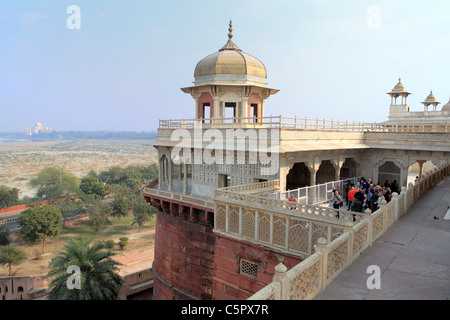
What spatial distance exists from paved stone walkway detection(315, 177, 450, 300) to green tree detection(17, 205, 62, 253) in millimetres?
34664

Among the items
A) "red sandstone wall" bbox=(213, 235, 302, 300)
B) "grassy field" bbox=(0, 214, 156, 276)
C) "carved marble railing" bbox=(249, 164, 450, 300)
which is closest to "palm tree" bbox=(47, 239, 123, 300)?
"red sandstone wall" bbox=(213, 235, 302, 300)

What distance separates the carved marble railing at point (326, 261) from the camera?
4.87 metres

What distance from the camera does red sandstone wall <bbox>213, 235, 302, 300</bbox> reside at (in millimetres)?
A: 10306

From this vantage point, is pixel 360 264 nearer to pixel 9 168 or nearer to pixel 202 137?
pixel 202 137

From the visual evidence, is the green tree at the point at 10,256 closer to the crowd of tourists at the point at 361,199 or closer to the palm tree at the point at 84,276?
the palm tree at the point at 84,276

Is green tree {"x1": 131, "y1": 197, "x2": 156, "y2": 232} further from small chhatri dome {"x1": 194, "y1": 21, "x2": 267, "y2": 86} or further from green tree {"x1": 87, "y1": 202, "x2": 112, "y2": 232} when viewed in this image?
small chhatri dome {"x1": 194, "y1": 21, "x2": 267, "y2": 86}

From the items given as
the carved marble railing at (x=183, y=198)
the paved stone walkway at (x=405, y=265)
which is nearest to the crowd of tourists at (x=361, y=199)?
the paved stone walkway at (x=405, y=265)

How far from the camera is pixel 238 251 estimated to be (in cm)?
→ 1116

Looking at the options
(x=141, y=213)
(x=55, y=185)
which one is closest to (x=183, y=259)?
(x=141, y=213)

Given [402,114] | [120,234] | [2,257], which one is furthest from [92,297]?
[402,114]

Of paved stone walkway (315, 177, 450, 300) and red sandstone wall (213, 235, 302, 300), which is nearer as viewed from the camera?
paved stone walkway (315, 177, 450, 300)

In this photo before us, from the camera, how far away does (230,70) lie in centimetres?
1825

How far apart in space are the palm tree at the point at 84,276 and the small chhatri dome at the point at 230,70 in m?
10.7
